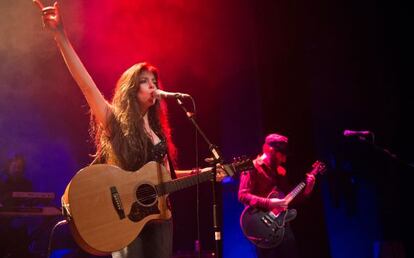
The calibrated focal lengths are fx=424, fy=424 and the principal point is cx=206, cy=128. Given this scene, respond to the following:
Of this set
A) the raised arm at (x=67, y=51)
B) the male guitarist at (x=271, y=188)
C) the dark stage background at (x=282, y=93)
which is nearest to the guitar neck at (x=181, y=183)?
the raised arm at (x=67, y=51)

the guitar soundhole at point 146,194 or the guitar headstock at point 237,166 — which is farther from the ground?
the guitar headstock at point 237,166

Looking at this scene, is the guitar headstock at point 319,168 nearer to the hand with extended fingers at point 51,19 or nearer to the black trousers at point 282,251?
the black trousers at point 282,251

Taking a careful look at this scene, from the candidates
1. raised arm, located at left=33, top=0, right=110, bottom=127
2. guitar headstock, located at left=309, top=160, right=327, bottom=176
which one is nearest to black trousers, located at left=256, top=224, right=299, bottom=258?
guitar headstock, located at left=309, top=160, right=327, bottom=176

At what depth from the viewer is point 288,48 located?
7.84 metres

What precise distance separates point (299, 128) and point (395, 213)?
2137mm

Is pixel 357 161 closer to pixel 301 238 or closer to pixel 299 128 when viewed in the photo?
pixel 299 128

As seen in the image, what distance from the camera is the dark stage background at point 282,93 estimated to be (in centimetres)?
721

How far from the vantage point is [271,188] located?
20.4 feet

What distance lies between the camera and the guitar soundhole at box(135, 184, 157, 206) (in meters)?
2.94

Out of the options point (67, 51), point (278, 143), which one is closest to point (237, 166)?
point (67, 51)

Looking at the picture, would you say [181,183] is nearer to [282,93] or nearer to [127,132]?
[127,132]

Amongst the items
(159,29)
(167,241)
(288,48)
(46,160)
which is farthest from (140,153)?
(46,160)

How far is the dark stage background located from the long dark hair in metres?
3.97

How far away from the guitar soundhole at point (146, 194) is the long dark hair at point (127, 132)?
16cm
